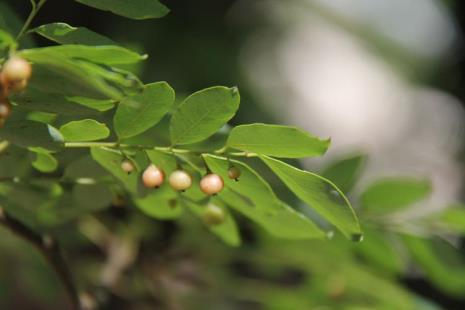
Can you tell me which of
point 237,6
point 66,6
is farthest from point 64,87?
point 237,6

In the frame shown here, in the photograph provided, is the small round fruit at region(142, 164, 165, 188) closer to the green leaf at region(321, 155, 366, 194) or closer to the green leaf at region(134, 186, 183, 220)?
the green leaf at region(134, 186, 183, 220)

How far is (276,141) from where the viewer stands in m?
0.41

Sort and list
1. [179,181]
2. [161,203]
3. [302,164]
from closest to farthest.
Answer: [179,181], [161,203], [302,164]

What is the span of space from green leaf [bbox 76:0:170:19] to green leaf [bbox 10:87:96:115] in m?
0.05

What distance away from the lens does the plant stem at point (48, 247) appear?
51 cm

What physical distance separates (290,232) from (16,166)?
0.19 m

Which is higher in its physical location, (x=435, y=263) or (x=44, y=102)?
(x=44, y=102)

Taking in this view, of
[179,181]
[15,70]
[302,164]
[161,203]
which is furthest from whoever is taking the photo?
[302,164]

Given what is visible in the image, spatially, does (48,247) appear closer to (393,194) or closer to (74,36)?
(74,36)

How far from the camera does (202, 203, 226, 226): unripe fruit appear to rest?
0.52 m

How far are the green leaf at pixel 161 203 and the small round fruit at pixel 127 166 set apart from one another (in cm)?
7

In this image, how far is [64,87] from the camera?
35cm

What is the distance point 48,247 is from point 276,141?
0.72ft

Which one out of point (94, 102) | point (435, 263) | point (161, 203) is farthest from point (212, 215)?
point (435, 263)
